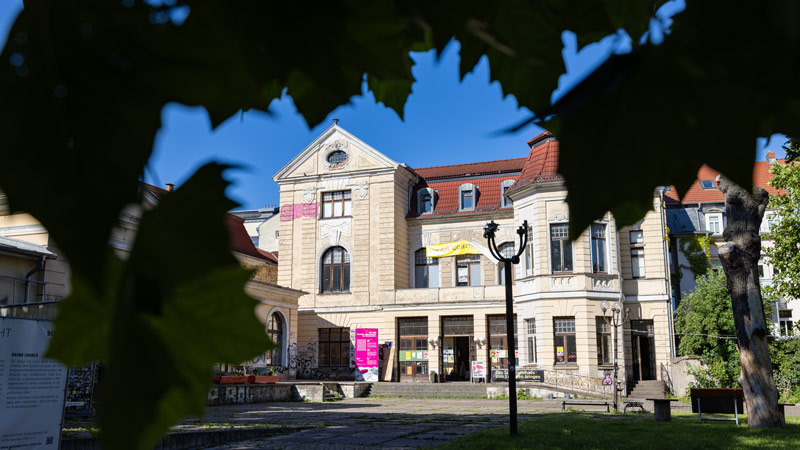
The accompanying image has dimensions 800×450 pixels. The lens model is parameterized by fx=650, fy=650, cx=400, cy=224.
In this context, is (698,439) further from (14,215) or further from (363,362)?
(363,362)

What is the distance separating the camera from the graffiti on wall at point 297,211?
3067 centimetres

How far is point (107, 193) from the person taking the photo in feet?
1.32

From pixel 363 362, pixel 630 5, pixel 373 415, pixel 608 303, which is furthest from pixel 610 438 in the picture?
pixel 363 362

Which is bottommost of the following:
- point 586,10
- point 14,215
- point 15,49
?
point 14,215

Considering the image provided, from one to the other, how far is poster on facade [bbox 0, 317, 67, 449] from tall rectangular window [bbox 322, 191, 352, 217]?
79.4ft

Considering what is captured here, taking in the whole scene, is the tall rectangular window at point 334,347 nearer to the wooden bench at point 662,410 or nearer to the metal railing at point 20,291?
the metal railing at point 20,291

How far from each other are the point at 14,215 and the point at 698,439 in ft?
Answer: 38.0

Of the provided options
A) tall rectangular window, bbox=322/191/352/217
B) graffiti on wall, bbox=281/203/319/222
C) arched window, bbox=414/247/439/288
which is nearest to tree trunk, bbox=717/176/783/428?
arched window, bbox=414/247/439/288

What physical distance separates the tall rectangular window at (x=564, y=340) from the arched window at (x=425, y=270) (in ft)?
21.6

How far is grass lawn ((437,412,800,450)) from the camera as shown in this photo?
9.62m

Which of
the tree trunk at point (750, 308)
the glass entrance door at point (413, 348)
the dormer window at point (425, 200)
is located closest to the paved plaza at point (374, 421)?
the tree trunk at point (750, 308)

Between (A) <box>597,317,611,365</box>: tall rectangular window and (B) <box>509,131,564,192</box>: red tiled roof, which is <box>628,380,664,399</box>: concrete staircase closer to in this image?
(A) <box>597,317,611,365</box>: tall rectangular window

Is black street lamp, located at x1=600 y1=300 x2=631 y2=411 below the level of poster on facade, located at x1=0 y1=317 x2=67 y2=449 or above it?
above

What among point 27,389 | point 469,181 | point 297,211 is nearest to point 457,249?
point 469,181
